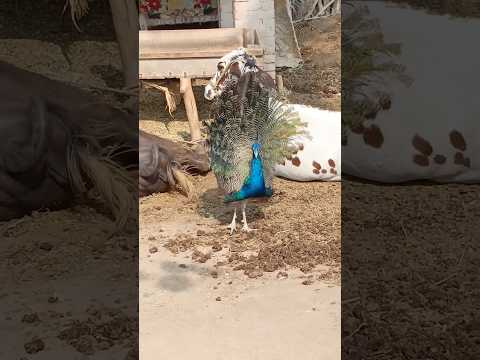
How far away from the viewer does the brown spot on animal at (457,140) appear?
16.9 ft

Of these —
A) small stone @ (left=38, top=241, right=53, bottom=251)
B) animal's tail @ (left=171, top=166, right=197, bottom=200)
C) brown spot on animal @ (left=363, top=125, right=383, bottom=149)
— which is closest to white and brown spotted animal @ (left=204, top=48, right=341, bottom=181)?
brown spot on animal @ (left=363, top=125, right=383, bottom=149)

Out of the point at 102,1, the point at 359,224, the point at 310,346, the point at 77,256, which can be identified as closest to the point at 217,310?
the point at 310,346

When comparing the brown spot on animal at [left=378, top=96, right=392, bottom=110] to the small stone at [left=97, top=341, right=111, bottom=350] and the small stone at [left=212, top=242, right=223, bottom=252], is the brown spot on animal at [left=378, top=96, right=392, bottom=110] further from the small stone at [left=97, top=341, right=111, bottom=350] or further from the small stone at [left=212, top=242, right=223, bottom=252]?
the small stone at [left=97, top=341, right=111, bottom=350]

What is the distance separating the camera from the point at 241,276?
12.6ft

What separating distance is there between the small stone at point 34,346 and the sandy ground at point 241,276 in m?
0.37

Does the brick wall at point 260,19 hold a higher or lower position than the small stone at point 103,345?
higher

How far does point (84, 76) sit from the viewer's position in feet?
25.4

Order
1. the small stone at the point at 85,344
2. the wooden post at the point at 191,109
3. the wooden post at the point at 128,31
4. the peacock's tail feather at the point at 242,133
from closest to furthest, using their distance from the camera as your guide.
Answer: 1. the small stone at the point at 85,344
2. the peacock's tail feather at the point at 242,133
3. the wooden post at the point at 191,109
4. the wooden post at the point at 128,31

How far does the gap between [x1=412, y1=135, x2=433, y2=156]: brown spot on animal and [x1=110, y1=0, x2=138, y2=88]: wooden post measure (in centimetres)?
263

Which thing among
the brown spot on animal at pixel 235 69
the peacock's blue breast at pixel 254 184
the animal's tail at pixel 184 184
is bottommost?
the animal's tail at pixel 184 184

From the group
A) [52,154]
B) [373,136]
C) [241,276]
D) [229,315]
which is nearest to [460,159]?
[373,136]

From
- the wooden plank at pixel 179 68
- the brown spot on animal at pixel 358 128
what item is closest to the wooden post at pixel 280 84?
the wooden plank at pixel 179 68

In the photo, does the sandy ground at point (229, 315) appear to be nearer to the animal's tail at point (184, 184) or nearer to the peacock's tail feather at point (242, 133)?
the peacock's tail feather at point (242, 133)

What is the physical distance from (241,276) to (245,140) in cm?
72
